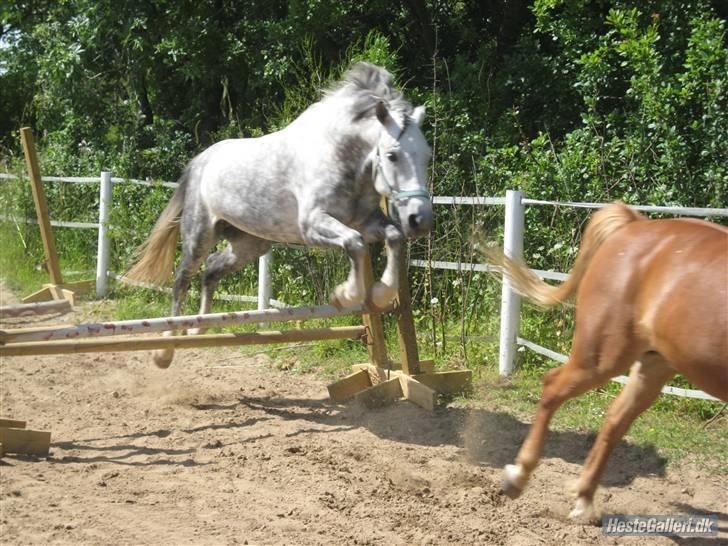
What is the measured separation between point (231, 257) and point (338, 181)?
1672 millimetres

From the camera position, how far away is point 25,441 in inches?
189

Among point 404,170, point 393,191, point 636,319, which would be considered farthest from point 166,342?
point 636,319

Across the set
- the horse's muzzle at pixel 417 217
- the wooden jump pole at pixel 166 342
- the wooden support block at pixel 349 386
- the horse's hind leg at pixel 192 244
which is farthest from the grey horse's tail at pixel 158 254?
the horse's muzzle at pixel 417 217

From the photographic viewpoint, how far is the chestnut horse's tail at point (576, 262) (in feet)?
13.2

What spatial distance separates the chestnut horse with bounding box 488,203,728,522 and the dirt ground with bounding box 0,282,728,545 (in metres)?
0.47

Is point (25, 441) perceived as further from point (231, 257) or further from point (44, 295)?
point (44, 295)

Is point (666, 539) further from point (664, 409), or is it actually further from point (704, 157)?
point (704, 157)

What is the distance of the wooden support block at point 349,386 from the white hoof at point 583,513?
2.56 m

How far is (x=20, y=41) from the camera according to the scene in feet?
48.7

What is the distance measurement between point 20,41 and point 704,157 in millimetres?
12336

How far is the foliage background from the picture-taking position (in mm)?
7066

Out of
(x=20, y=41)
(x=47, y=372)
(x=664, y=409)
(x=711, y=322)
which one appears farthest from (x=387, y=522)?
(x=20, y=41)

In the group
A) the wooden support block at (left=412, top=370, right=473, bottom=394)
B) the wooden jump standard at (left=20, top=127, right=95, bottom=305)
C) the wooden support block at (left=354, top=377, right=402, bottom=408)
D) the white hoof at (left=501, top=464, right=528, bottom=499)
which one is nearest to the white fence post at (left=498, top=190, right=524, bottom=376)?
the wooden support block at (left=412, top=370, right=473, bottom=394)

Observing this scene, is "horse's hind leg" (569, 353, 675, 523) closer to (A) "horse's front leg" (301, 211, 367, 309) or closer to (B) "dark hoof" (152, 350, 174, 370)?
(A) "horse's front leg" (301, 211, 367, 309)
